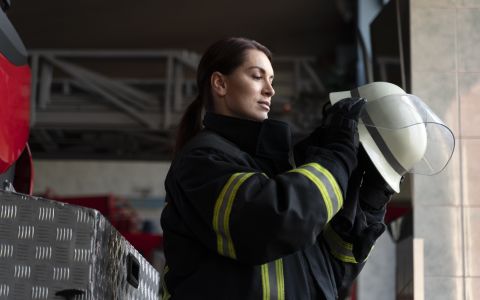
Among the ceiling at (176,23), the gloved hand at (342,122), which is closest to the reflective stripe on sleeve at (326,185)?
the gloved hand at (342,122)

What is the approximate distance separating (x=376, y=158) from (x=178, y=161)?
0.42 metres

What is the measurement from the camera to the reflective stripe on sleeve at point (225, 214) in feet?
5.28

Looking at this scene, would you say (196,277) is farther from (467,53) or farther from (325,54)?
(325,54)

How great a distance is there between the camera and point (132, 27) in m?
10.3

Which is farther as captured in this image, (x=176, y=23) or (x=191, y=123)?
(x=176, y=23)

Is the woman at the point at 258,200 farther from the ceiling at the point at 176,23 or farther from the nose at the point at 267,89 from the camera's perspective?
the ceiling at the point at 176,23

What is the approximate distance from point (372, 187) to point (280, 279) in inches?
13.8

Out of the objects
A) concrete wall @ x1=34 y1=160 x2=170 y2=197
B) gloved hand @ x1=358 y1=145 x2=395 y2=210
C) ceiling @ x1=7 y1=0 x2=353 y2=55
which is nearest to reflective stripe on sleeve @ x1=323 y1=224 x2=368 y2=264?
gloved hand @ x1=358 y1=145 x2=395 y2=210

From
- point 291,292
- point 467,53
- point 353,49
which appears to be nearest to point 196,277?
point 291,292

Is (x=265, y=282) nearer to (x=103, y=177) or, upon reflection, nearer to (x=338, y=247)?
(x=338, y=247)

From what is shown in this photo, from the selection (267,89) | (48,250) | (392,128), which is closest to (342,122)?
(392,128)

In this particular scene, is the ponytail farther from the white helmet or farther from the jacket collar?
the white helmet

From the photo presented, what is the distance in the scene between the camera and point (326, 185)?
1619 mm

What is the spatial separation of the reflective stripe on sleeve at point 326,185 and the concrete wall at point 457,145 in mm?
2110
